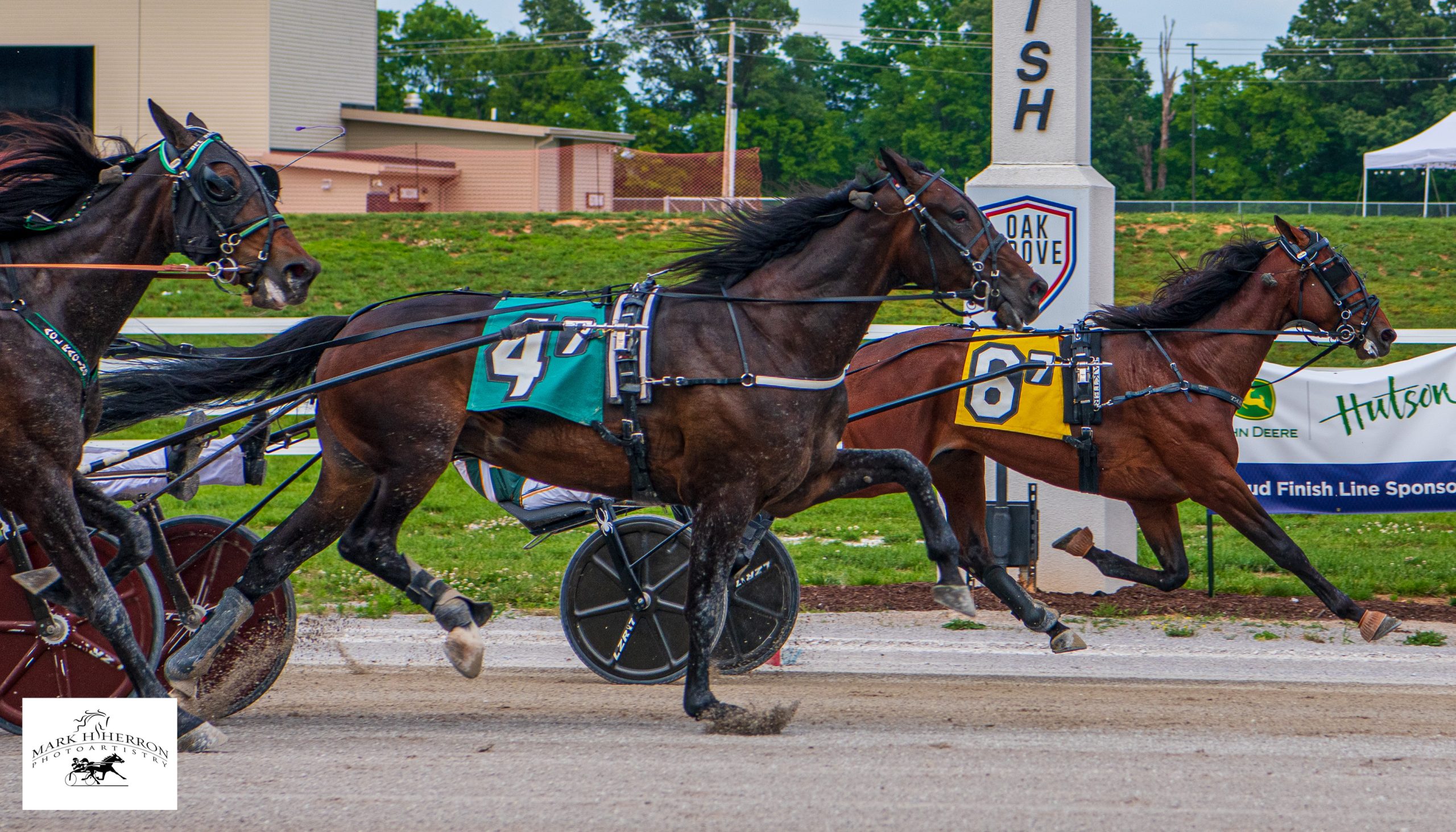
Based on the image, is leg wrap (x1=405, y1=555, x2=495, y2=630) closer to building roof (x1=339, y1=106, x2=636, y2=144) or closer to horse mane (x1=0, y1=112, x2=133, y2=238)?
horse mane (x1=0, y1=112, x2=133, y2=238)

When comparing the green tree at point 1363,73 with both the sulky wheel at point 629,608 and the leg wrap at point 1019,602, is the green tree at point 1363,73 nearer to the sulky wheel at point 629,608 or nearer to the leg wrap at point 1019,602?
the leg wrap at point 1019,602

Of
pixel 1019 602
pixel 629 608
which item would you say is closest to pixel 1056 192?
pixel 1019 602

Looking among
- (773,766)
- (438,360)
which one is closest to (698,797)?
(773,766)

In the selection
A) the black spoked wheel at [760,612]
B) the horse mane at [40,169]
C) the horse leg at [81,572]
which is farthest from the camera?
the black spoked wheel at [760,612]

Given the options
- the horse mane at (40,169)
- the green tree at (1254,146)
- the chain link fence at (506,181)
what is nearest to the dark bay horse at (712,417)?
the horse mane at (40,169)

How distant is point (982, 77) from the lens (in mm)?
49594

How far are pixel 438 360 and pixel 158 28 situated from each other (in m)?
25.9

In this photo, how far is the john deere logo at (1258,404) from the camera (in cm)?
830

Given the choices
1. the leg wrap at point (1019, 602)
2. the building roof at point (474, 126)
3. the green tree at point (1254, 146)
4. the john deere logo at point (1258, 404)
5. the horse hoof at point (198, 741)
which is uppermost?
the green tree at point (1254, 146)

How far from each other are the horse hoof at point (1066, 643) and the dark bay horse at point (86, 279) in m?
3.47

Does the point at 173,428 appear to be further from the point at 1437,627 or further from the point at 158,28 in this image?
the point at 158,28

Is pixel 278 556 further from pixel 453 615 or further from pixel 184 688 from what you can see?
pixel 453 615

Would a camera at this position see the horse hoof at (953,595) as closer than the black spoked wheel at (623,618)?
Yes

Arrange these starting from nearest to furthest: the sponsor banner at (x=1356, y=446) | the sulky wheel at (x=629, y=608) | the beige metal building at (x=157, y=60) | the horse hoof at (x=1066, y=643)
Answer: the sulky wheel at (x=629, y=608) < the horse hoof at (x=1066, y=643) < the sponsor banner at (x=1356, y=446) < the beige metal building at (x=157, y=60)
